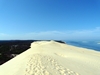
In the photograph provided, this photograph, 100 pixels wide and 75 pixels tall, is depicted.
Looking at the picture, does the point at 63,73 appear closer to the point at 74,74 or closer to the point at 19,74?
the point at 74,74

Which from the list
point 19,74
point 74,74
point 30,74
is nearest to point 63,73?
point 74,74

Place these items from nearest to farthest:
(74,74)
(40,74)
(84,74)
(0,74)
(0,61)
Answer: (40,74)
(74,74)
(84,74)
(0,74)
(0,61)

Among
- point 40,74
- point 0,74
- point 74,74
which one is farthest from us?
point 0,74

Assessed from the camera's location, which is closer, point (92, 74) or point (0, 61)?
point (92, 74)

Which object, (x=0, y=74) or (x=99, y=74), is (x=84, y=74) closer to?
(x=99, y=74)

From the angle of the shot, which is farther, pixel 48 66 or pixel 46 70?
pixel 48 66

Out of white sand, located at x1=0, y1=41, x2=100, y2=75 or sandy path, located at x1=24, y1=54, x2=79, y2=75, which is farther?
white sand, located at x1=0, y1=41, x2=100, y2=75

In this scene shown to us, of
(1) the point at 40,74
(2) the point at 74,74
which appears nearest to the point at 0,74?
(1) the point at 40,74

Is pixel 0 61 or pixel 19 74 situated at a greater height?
pixel 19 74

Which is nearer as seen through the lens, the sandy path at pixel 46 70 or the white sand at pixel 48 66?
the sandy path at pixel 46 70
